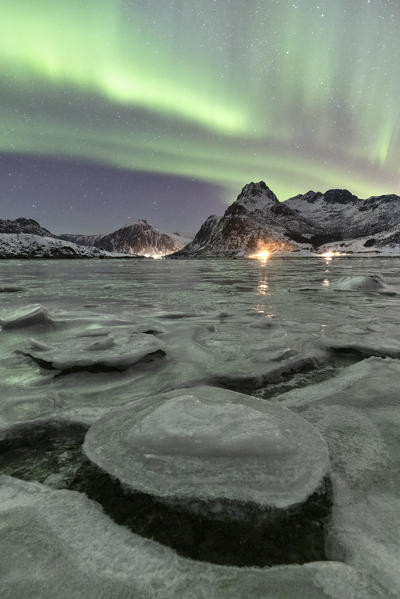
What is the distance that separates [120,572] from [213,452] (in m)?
0.70

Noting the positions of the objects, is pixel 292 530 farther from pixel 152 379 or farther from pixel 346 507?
pixel 152 379

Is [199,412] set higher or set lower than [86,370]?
higher

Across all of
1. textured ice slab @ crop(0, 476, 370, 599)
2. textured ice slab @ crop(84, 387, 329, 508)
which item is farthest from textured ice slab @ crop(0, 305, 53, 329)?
textured ice slab @ crop(0, 476, 370, 599)

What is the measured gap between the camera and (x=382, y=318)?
6426 mm

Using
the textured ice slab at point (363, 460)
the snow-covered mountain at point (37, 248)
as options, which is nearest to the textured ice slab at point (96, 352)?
the textured ice slab at point (363, 460)

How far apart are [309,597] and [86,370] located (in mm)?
2948

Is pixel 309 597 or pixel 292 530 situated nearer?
pixel 309 597

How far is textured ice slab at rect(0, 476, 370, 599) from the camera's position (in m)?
1.09

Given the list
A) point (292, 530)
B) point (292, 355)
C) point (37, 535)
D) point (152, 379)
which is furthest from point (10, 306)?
point (292, 530)

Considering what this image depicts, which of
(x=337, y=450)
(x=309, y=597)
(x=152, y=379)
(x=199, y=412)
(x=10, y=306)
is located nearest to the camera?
(x=309, y=597)

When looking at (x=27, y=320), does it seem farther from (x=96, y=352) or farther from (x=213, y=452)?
(x=213, y=452)

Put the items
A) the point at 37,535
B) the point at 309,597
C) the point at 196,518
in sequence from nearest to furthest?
1. the point at 309,597
2. the point at 37,535
3. the point at 196,518

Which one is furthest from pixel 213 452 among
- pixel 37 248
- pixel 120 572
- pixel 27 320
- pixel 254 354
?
pixel 37 248

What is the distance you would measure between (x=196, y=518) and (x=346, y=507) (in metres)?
0.69
